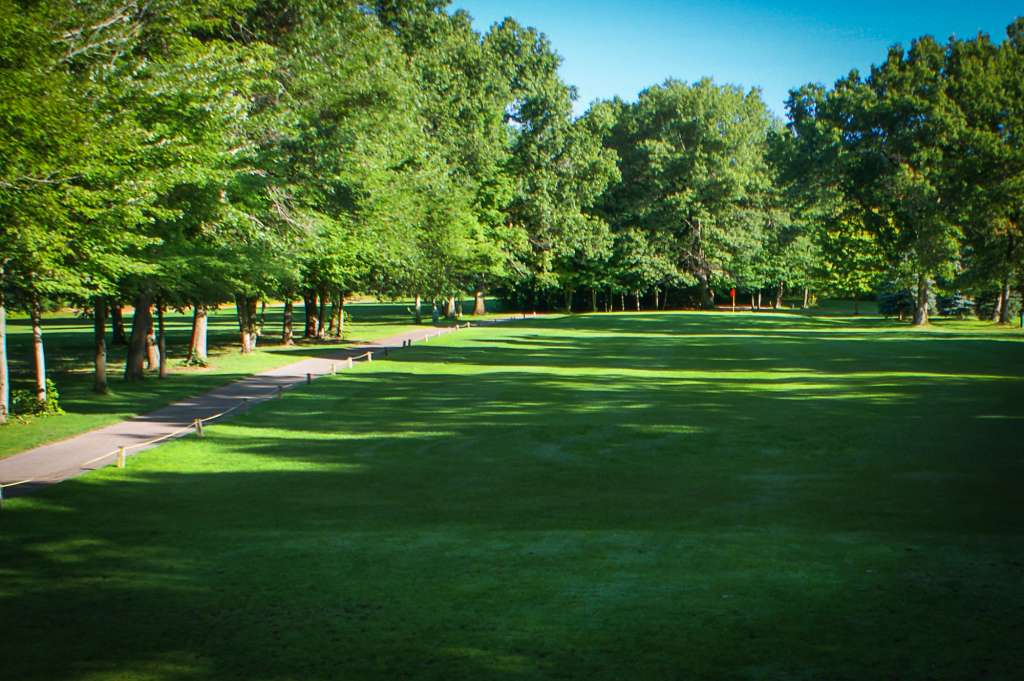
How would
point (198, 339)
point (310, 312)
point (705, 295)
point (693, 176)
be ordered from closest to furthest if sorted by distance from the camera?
point (198, 339), point (310, 312), point (693, 176), point (705, 295)

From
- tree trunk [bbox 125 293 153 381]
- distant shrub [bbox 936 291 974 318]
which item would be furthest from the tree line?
distant shrub [bbox 936 291 974 318]

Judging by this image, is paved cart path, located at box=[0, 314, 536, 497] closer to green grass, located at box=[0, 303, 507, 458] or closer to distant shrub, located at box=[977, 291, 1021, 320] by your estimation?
green grass, located at box=[0, 303, 507, 458]

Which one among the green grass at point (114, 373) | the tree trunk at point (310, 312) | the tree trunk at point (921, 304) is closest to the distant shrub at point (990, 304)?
the tree trunk at point (921, 304)

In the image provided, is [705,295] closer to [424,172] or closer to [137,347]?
[424,172]

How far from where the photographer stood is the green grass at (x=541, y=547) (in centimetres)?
634

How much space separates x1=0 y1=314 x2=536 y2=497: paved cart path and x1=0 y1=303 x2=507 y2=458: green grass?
1.58 feet

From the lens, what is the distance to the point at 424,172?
152 ft

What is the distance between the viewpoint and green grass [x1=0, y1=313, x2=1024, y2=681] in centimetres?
634

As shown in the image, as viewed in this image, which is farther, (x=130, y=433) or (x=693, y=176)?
(x=693, y=176)

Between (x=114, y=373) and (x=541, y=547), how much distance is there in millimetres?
28239

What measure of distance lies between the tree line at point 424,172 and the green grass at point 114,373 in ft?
3.89

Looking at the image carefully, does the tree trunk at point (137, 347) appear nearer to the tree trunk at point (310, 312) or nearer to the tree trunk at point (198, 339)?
the tree trunk at point (198, 339)

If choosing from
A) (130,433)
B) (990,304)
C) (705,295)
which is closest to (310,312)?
(130,433)

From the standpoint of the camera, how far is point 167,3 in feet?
74.5
